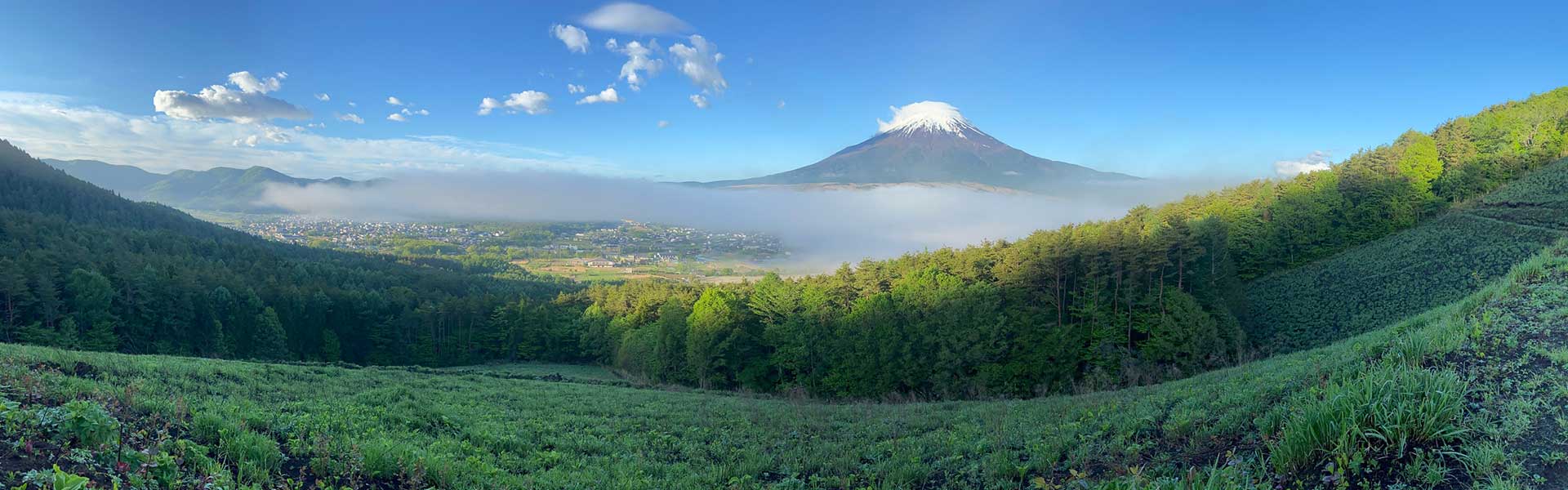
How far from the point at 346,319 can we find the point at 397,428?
2113 inches

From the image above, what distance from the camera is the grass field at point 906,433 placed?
165 inches

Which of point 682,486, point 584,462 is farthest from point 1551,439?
point 584,462

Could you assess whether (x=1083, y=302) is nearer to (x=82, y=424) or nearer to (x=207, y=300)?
(x=82, y=424)

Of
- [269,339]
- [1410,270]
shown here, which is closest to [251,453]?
[1410,270]

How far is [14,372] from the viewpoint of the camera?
6.22 metres

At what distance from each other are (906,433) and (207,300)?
53.7 metres

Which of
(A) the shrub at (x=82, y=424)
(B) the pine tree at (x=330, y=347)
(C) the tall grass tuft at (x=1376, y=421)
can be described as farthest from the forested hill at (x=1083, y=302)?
(B) the pine tree at (x=330, y=347)

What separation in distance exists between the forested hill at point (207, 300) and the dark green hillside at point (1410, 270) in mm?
57881

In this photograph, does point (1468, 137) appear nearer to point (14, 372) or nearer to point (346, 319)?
point (14, 372)

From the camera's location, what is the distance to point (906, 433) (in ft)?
31.8

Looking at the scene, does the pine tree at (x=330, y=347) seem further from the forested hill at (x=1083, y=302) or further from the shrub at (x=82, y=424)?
the shrub at (x=82, y=424)

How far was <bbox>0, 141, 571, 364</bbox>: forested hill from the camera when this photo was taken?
3429cm

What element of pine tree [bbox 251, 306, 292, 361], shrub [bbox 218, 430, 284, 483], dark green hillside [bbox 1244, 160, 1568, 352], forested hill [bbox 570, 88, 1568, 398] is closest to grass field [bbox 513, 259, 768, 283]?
pine tree [bbox 251, 306, 292, 361]

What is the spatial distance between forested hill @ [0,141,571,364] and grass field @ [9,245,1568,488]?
128 ft
